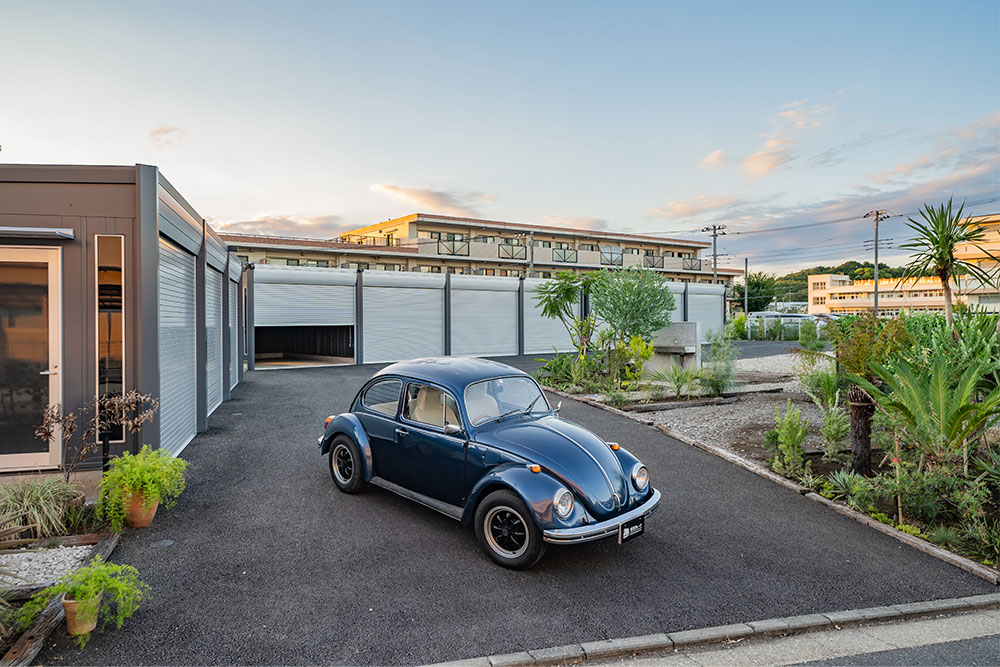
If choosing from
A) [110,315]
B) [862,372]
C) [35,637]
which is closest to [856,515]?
[862,372]

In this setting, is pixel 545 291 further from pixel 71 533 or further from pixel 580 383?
pixel 71 533

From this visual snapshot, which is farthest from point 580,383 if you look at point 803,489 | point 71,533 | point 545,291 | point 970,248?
point 970,248

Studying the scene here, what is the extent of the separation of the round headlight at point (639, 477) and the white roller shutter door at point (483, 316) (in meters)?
18.8

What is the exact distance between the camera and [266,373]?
62.7 ft

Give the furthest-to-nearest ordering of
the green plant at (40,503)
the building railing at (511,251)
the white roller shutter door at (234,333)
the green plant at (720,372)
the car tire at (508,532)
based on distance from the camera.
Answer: the building railing at (511,251)
the white roller shutter door at (234,333)
the green plant at (720,372)
the green plant at (40,503)
the car tire at (508,532)

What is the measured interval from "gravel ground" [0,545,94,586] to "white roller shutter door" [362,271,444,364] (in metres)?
17.3

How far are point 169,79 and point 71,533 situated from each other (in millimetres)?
8435

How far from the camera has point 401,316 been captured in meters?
22.8

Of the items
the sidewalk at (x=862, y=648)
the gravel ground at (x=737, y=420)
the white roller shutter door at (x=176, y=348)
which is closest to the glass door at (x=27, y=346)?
the white roller shutter door at (x=176, y=348)

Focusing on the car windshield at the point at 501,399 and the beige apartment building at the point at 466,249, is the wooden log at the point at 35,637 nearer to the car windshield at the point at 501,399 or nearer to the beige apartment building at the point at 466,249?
the car windshield at the point at 501,399

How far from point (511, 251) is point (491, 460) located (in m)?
39.8

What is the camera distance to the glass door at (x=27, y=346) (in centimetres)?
623

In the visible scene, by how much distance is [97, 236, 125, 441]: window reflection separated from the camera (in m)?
6.43

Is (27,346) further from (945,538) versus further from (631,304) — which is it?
(631,304)
